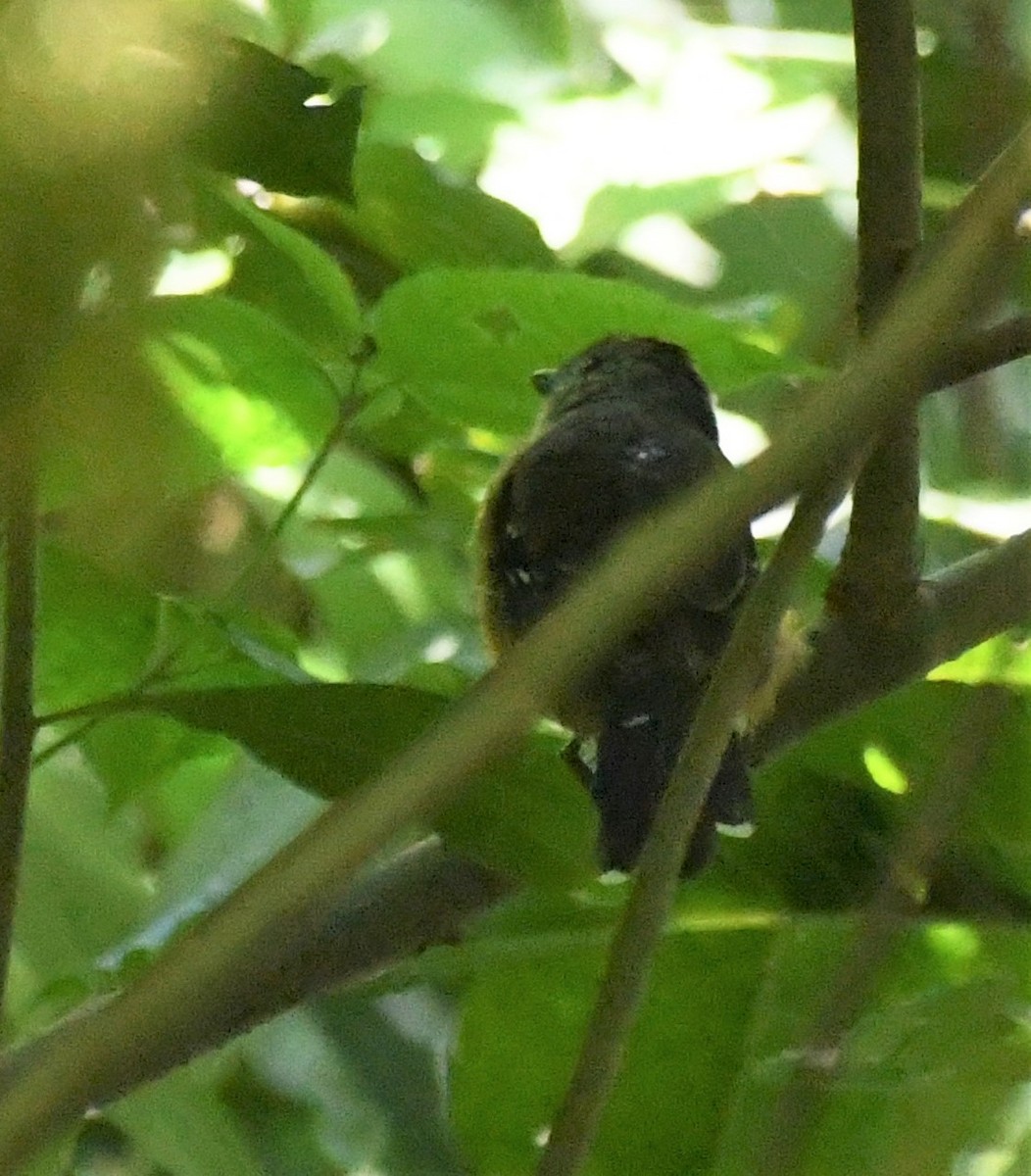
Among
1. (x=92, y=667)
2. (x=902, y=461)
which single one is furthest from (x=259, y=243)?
(x=902, y=461)

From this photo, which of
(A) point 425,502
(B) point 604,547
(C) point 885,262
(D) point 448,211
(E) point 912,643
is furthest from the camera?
(A) point 425,502

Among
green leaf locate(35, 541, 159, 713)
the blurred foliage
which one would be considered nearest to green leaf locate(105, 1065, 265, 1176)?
the blurred foliage

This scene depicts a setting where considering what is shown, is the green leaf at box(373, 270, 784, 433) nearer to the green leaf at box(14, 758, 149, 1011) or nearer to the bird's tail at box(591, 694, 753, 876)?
the bird's tail at box(591, 694, 753, 876)

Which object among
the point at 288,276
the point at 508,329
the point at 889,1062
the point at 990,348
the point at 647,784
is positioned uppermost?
the point at 288,276

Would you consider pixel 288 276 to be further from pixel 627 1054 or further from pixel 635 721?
pixel 627 1054

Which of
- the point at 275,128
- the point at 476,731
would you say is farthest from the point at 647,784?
the point at 476,731

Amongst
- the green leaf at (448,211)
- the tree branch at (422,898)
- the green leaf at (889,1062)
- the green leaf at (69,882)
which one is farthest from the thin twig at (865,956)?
the green leaf at (69,882)

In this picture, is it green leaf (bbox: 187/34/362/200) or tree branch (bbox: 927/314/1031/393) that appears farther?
tree branch (bbox: 927/314/1031/393)
